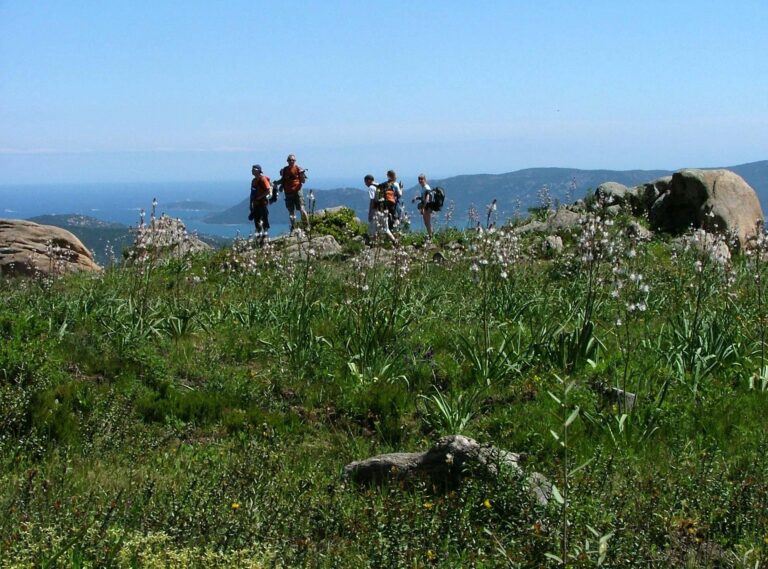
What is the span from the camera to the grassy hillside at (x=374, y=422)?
445cm

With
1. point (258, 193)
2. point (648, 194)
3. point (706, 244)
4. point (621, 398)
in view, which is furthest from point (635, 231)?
point (648, 194)

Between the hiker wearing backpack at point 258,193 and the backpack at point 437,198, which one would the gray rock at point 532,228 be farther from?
the hiker wearing backpack at point 258,193

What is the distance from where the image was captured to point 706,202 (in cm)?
2139

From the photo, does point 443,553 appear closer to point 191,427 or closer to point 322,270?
point 191,427

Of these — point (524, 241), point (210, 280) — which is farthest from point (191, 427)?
point (524, 241)

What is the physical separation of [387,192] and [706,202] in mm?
8570

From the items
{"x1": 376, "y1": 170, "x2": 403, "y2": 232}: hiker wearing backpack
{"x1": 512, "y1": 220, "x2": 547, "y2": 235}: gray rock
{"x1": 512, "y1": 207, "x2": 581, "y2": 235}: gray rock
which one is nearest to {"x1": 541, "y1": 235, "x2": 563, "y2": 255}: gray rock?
{"x1": 512, "y1": 207, "x2": 581, "y2": 235}: gray rock

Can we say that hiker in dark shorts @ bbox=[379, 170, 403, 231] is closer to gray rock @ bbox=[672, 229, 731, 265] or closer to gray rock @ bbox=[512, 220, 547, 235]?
gray rock @ bbox=[512, 220, 547, 235]

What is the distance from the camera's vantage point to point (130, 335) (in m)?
9.28

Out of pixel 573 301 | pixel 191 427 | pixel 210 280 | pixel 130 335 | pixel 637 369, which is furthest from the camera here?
pixel 210 280

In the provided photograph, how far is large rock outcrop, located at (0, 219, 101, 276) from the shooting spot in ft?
62.9

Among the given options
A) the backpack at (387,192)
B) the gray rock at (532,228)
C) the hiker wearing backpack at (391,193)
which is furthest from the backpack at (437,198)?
the gray rock at (532,228)

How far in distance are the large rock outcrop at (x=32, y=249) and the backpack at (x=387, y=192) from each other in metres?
7.50

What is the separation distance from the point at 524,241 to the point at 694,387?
41.0ft
